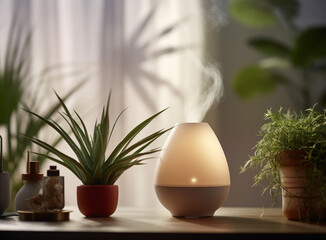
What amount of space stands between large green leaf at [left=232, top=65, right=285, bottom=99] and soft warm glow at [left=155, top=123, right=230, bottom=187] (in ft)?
4.15

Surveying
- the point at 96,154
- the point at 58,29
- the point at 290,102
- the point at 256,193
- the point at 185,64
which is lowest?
the point at 256,193

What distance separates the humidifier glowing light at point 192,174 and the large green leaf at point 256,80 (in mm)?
1274

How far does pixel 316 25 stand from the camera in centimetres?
260

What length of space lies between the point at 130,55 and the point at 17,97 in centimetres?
57

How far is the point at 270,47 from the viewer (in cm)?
258

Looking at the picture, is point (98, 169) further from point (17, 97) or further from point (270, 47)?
point (270, 47)

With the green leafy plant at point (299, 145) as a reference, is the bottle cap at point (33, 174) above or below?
below

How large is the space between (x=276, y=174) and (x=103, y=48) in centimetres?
151

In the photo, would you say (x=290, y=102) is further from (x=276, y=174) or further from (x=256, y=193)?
(x=276, y=174)

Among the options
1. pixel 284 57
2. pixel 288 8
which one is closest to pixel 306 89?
pixel 284 57

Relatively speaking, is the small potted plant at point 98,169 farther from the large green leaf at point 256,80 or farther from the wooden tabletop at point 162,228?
the large green leaf at point 256,80

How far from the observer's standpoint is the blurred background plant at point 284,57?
8.52ft

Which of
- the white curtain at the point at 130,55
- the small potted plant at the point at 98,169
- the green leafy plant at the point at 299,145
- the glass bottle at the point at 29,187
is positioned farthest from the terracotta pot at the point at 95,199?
the white curtain at the point at 130,55
